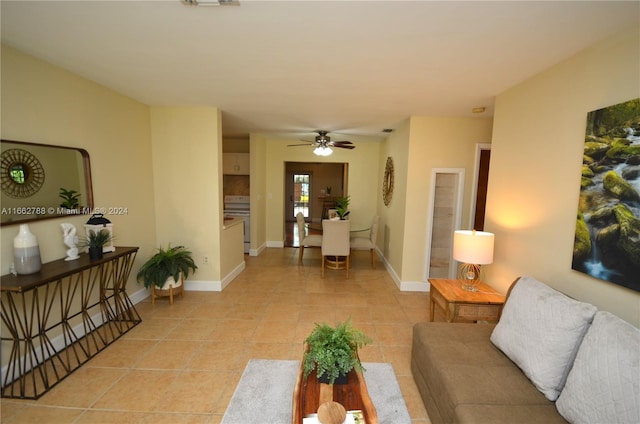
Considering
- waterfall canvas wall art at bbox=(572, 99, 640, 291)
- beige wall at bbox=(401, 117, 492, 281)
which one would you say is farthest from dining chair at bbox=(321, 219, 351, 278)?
waterfall canvas wall art at bbox=(572, 99, 640, 291)

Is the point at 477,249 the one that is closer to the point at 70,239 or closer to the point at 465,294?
the point at 465,294

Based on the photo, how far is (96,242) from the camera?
102 inches

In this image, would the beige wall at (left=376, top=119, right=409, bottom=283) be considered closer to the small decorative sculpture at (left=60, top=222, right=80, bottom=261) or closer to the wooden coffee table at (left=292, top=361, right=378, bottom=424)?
the wooden coffee table at (left=292, top=361, right=378, bottom=424)

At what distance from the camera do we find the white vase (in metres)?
2.01

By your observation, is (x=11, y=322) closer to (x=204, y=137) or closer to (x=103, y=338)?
(x=103, y=338)

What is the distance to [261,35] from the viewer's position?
1.85 m

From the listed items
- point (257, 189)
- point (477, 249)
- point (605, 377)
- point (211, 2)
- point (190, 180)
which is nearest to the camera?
point (605, 377)

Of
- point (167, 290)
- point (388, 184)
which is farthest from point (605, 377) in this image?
point (388, 184)

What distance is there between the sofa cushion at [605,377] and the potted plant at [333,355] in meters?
0.99

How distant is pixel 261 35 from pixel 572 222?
240cm

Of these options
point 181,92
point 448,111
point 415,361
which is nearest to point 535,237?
point 415,361

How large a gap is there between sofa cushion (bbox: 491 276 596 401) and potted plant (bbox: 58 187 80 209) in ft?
11.9

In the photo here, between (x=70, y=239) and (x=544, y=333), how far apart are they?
3.56m

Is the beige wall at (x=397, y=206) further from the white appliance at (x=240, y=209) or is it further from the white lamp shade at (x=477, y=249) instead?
the white appliance at (x=240, y=209)
